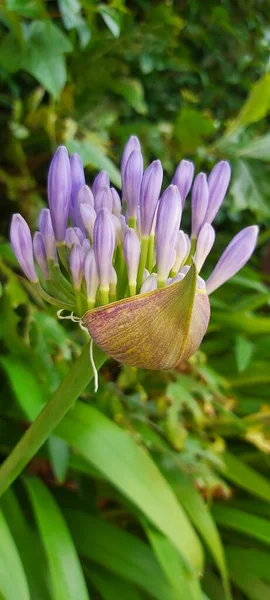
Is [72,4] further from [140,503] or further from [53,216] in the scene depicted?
[140,503]

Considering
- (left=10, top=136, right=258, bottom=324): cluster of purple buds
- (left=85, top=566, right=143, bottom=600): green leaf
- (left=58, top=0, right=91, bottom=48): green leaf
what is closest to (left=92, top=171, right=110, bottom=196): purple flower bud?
(left=10, top=136, right=258, bottom=324): cluster of purple buds

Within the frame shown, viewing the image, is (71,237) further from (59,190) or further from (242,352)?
(242,352)

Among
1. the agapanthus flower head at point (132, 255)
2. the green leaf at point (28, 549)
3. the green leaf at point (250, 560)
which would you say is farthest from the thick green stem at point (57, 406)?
the green leaf at point (250, 560)

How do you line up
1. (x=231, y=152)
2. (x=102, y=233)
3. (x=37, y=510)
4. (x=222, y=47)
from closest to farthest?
(x=102, y=233) < (x=37, y=510) < (x=231, y=152) < (x=222, y=47)

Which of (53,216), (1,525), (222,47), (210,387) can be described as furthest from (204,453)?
(222,47)

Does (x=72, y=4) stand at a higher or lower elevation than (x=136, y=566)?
higher

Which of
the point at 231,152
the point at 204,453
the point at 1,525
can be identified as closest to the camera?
the point at 1,525

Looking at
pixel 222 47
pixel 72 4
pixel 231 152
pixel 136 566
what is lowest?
pixel 136 566
